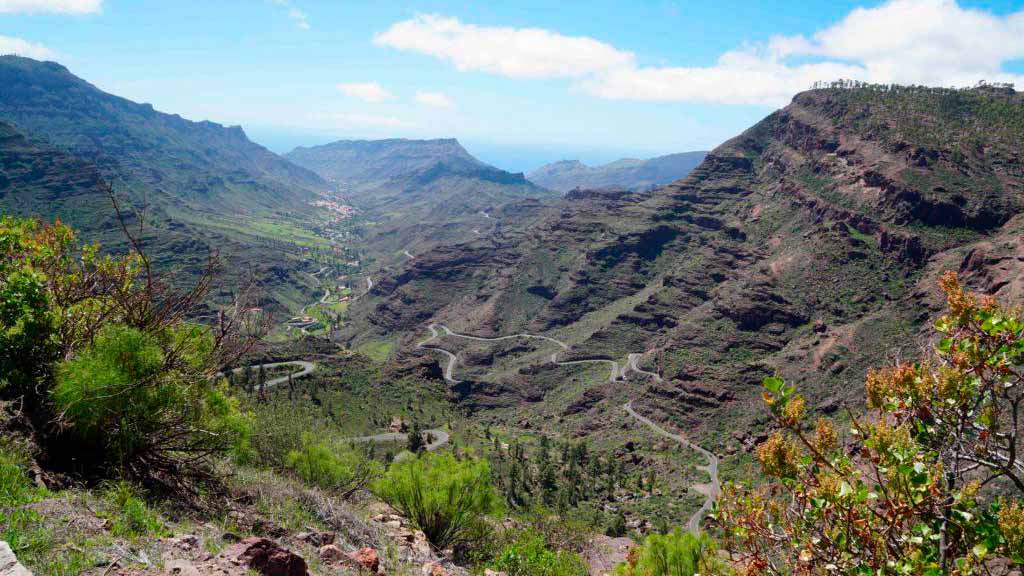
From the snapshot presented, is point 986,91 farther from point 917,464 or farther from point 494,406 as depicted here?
point 917,464

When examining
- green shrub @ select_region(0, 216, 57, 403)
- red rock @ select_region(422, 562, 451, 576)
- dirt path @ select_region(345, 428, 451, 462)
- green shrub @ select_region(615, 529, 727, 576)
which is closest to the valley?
green shrub @ select_region(0, 216, 57, 403)

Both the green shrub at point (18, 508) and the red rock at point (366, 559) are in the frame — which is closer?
the green shrub at point (18, 508)

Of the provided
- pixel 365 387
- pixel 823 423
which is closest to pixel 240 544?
pixel 823 423

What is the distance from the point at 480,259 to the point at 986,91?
5635 inches

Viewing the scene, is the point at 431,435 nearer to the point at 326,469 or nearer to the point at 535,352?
the point at 535,352

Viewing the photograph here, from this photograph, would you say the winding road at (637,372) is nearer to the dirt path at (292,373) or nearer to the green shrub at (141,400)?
the green shrub at (141,400)

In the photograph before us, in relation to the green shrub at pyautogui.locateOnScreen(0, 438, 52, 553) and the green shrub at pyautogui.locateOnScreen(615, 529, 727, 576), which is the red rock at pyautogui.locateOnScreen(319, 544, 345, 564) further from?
the green shrub at pyautogui.locateOnScreen(615, 529, 727, 576)

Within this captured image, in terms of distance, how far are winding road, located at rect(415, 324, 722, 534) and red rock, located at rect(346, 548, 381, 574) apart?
18526 mm

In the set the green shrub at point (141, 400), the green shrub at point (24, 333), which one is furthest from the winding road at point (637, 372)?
the green shrub at point (24, 333)

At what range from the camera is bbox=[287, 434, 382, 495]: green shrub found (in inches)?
884

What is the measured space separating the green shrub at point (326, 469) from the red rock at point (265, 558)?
1151 cm

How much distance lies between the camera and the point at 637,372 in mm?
101062

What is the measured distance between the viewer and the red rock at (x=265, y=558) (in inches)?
389

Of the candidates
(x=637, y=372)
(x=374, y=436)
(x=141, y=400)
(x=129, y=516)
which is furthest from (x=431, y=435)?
(x=129, y=516)
